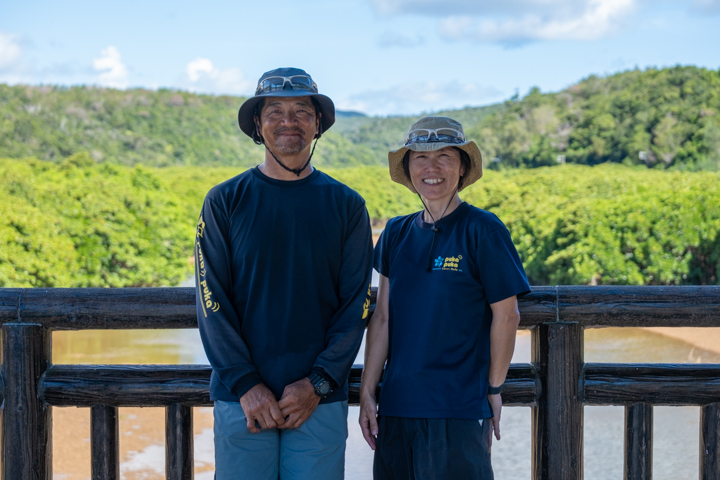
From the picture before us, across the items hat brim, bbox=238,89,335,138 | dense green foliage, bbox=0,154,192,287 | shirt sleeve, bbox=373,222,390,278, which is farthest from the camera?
dense green foliage, bbox=0,154,192,287

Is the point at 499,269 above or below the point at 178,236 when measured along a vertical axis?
above

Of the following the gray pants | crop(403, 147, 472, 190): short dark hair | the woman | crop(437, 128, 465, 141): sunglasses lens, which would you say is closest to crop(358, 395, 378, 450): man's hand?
the woman

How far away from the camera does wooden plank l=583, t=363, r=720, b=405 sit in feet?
7.84

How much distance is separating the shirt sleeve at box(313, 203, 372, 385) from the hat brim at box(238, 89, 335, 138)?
0.34 m

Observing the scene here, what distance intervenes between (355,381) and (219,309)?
24.5 inches

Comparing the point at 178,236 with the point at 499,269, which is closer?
the point at 499,269

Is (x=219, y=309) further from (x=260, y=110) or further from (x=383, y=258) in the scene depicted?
(x=260, y=110)

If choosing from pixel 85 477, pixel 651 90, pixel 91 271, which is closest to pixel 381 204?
pixel 651 90

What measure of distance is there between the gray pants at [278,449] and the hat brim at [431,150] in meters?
0.77

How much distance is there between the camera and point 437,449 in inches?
76.7

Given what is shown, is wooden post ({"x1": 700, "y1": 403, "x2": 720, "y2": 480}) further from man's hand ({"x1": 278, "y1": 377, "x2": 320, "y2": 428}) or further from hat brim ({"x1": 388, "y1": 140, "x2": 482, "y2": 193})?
man's hand ({"x1": 278, "y1": 377, "x2": 320, "y2": 428})

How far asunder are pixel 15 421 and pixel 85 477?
5091mm

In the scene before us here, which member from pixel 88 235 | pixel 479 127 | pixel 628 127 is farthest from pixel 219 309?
pixel 479 127

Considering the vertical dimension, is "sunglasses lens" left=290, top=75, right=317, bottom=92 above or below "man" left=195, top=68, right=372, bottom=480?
above
